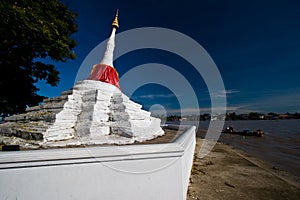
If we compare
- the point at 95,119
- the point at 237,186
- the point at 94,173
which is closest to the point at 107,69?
the point at 95,119

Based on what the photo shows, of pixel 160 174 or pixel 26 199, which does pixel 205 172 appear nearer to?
pixel 160 174

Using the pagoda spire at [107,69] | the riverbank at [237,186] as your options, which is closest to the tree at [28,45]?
the pagoda spire at [107,69]

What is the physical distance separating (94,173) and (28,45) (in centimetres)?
938

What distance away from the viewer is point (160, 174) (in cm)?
252

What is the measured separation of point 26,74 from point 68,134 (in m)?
6.78

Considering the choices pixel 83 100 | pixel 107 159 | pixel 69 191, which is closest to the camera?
pixel 69 191

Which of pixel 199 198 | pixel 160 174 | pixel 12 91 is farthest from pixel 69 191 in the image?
pixel 12 91

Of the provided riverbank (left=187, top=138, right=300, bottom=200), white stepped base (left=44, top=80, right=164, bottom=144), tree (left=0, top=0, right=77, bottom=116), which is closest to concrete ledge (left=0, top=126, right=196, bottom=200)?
riverbank (left=187, top=138, right=300, bottom=200)

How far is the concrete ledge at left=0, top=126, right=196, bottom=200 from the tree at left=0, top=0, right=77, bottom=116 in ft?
20.7

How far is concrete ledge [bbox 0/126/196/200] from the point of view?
6.56 ft

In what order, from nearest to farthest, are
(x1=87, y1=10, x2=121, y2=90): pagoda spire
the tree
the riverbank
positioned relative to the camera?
the riverbank
the tree
(x1=87, y1=10, x2=121, y2=90): pagoda spire

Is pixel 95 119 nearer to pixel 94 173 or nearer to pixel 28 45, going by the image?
pixel 94 173

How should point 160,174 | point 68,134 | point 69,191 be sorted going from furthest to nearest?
point 68,134
point 160,174
point 69,191

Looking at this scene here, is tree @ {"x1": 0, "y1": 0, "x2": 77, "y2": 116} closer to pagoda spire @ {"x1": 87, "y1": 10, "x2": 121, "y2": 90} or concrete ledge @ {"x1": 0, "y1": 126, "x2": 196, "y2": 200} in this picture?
pagoda spire @ {"x1": 87, "y1": 10, "x2": 121, "y2": 90}
